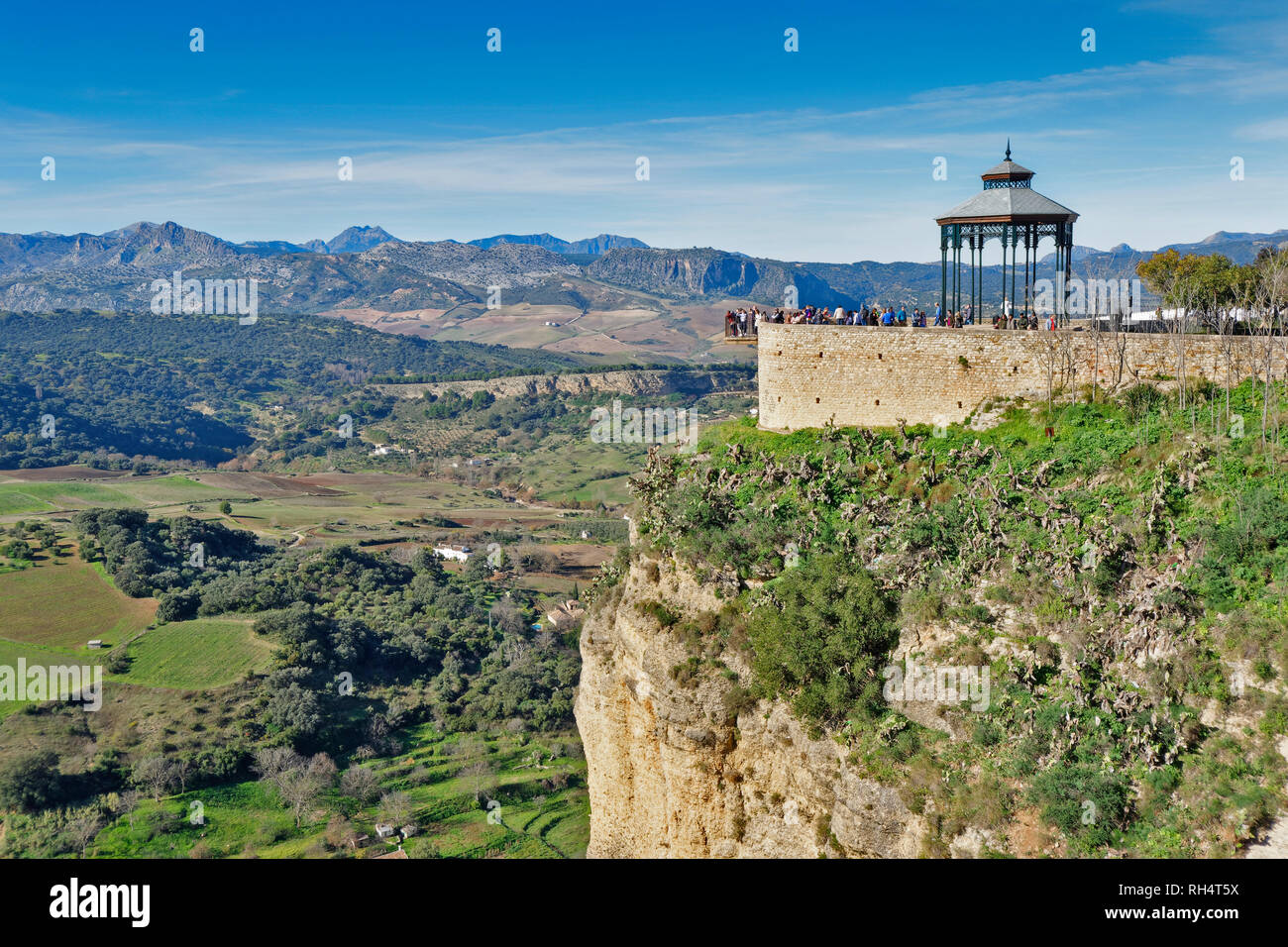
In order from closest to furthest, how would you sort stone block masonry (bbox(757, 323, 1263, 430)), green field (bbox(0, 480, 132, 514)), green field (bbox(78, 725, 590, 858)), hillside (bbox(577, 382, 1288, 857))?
hillside (bbox(577, 382, 1288, 857)) → stone block masonry (bbox(757, 323, 1263, 430)) → green field (bbox(78, 725, 590, 858)) → green field (bbox(0, 480, 132, 514))

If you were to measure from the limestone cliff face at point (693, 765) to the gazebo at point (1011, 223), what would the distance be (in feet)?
34.6

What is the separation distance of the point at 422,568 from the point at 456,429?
284 feet

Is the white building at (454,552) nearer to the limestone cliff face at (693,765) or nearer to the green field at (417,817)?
the green field at (417,817)

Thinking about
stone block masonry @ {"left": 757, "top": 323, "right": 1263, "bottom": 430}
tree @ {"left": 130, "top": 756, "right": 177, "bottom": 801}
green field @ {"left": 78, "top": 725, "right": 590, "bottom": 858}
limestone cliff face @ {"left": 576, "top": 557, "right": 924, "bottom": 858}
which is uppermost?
stone block masonry @ {"left": 757, "top": 323, "right": 1263, "bottom": 430}

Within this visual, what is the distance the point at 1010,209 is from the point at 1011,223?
32cm

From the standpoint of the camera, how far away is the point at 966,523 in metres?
18.7

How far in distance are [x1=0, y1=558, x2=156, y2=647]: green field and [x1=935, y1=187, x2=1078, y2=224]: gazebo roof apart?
5849 centimetres

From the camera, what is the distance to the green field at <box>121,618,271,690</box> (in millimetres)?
59281

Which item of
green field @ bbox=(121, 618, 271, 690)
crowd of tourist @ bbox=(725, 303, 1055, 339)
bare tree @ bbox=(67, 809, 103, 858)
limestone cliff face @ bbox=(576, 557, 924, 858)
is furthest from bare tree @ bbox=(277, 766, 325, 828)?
crowd of tourist @ bbox=(725, 303, 1055, 339)

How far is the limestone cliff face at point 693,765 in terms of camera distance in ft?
54.4

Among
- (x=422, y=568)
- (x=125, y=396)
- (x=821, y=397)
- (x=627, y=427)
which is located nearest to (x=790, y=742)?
(x=821, y=397)

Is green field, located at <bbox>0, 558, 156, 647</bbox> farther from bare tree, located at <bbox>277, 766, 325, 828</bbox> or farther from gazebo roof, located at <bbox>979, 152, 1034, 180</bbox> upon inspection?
gazebo roof, located at <bbox>979, 152, 1034, 180</bbox>

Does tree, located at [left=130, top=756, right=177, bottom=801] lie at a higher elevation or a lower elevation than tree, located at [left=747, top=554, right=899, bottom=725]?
lower
